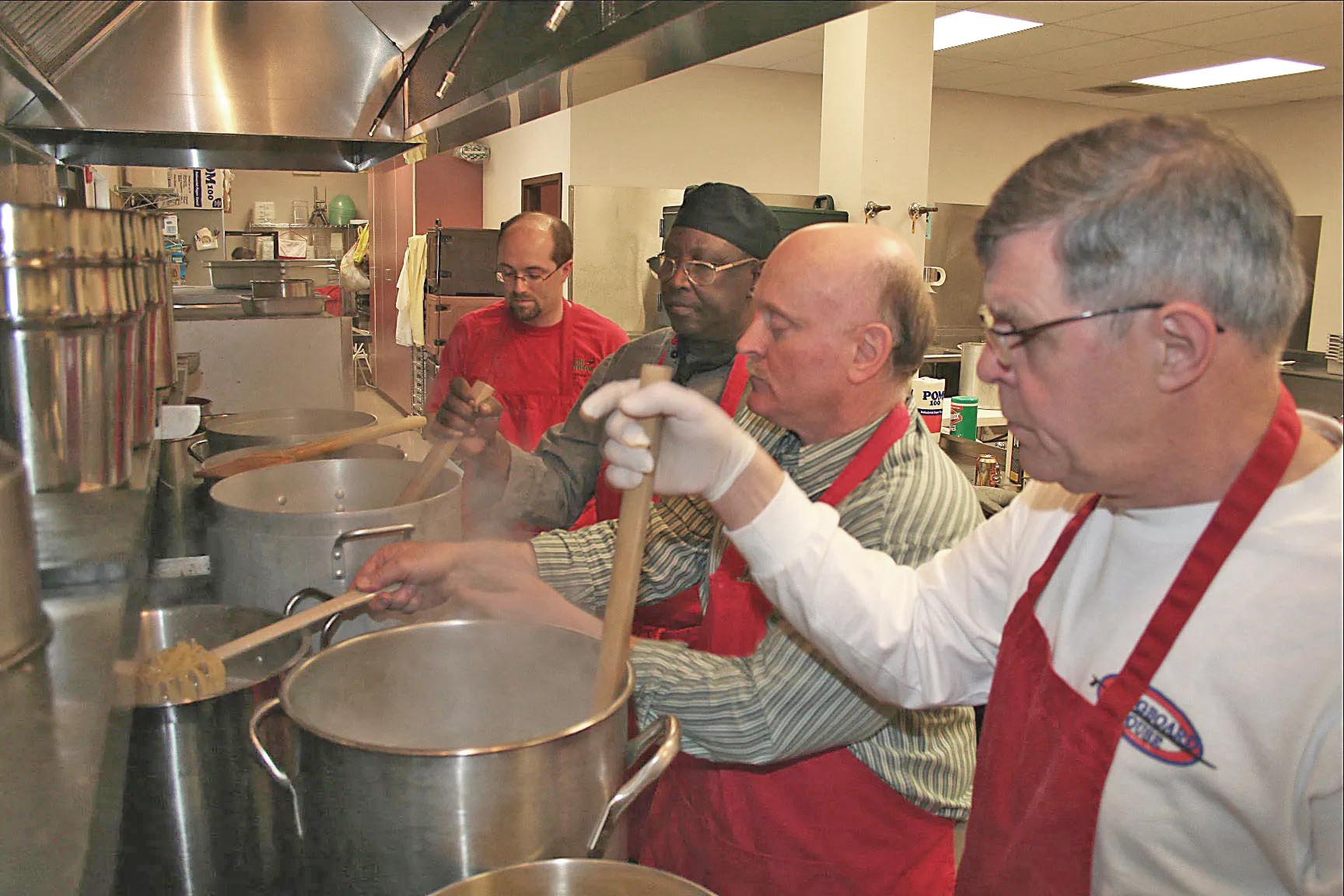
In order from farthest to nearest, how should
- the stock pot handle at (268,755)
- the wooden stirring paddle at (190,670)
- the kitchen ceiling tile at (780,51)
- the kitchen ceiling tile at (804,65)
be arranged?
the kitchen ceiling tile at (804,65), the kitchen ceiling tile at (780,51), the wooden stirring paddle at (190,670), the stock pot handle at (268,755)

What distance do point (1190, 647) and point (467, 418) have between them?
1.70 m

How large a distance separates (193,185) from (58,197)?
761 centimetres

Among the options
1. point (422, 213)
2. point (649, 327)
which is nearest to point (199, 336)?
point (649, 327)

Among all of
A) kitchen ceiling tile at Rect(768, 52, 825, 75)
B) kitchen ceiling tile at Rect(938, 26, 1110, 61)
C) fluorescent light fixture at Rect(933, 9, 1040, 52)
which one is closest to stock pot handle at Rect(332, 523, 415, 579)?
fluorescent light fixture at Rect(933, 9, 1040, 52)

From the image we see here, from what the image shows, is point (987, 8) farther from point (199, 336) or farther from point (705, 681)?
point (199, 336)

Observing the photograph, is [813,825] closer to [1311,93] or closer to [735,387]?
[735,387]

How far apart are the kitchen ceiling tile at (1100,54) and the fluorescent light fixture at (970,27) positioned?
11.9 inches

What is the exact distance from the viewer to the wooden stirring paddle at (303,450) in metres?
1.92

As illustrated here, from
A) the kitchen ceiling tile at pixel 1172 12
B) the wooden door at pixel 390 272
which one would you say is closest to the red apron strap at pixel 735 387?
the kitchen ceiling tile at pixel 1172 12

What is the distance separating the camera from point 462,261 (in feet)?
19.7

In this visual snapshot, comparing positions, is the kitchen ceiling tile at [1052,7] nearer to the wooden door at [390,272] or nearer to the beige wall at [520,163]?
the beige wall at [520,163]

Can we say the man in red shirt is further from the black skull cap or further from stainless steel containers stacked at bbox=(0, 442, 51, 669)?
stainless steel containers stacked at bbox=(0, 442, 51, 669)

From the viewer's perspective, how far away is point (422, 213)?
28.0ft

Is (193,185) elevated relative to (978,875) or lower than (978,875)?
elevated
